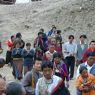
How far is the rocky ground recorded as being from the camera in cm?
2562

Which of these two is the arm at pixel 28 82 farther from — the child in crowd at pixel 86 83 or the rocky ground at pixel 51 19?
the rocky ground at pixel 51 19

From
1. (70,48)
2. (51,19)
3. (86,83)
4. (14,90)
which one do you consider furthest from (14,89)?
(51,19)

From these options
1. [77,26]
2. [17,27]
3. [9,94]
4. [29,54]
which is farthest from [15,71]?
[17,27]

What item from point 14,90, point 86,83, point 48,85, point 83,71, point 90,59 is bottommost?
point 86,83

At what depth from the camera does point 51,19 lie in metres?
27.9

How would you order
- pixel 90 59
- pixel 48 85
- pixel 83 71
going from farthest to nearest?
pixel 90 59 < pixel 83 71 < pixel 48 85

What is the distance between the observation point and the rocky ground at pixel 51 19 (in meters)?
25.6

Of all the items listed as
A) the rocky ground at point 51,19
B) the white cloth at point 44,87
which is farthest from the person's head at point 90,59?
the rocky ground at point 51,19

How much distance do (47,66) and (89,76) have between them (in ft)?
3.60

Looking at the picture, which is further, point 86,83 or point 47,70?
point 86,83

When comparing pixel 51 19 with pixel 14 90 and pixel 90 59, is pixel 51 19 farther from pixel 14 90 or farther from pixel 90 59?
pixel 14 90

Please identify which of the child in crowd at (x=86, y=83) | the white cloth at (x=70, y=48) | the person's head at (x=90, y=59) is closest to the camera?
the child in crowd at (x=86, y=83)

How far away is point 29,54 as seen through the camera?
44.4 ft

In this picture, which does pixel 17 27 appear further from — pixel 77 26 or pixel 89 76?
pixel 89 76
